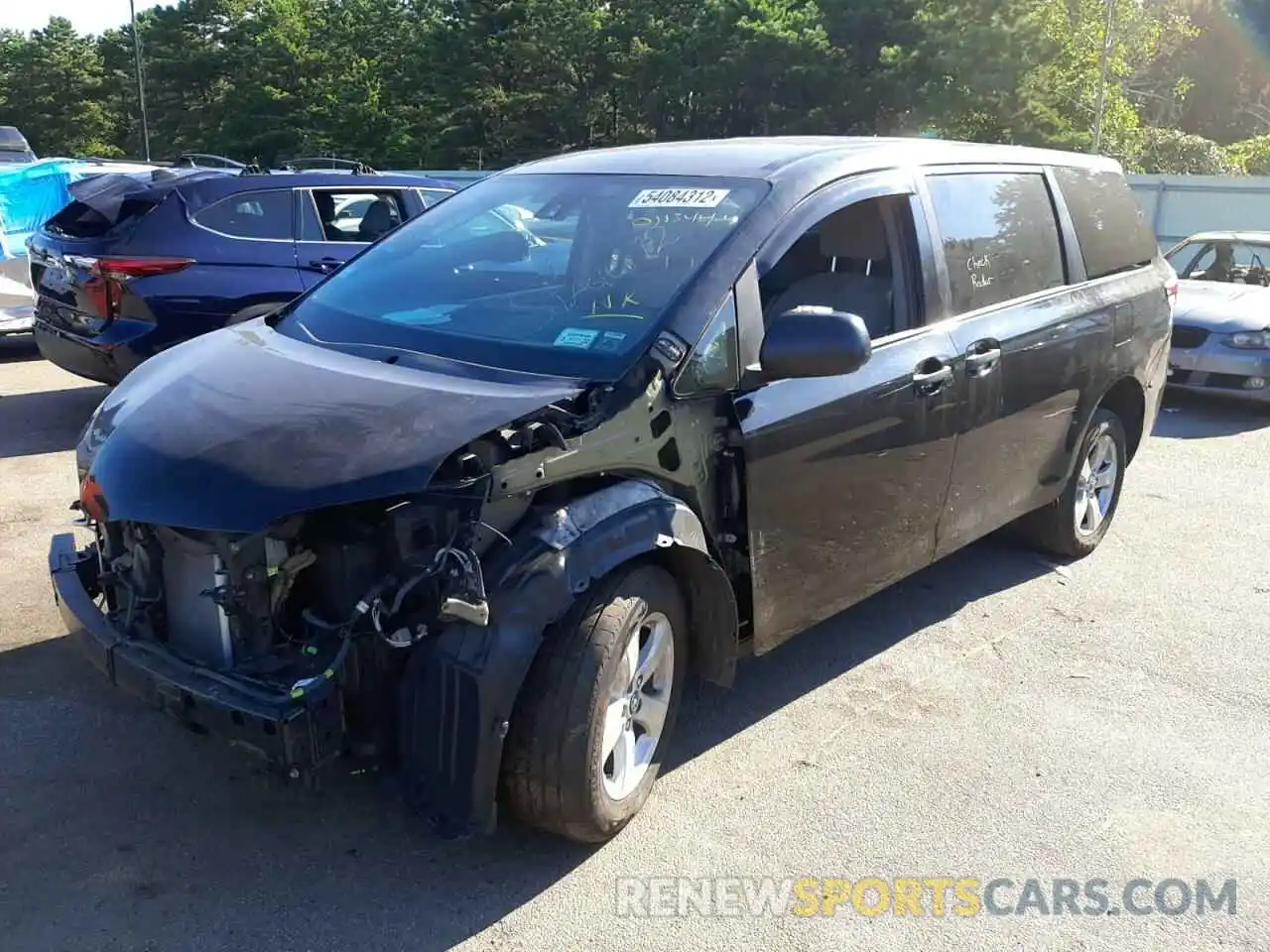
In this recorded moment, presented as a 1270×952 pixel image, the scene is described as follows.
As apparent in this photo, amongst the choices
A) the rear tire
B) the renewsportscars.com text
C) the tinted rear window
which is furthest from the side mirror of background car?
the tinted rear window

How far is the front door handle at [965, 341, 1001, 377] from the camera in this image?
174 inches

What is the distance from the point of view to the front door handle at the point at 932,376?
418cm

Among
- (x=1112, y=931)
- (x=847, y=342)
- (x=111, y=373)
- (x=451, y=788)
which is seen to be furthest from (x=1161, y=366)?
(x=111, y=373)

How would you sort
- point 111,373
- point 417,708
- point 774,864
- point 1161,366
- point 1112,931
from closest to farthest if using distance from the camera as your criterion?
point 417,708
point 1112,931
point 774,864
point 1161,366
point 111,373

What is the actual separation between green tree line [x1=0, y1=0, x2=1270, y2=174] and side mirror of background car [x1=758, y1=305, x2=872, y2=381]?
31.4 metres

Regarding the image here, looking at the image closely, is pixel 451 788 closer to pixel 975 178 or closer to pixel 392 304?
pixel 392 304

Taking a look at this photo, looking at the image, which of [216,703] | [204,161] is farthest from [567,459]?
[204,161]

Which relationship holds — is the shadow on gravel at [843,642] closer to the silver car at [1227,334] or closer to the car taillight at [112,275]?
the silver car at [1227,334]

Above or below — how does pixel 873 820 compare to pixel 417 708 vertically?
below

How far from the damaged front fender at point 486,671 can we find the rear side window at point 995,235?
7.18ft

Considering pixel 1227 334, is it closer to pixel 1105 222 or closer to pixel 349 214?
pixel 1105 222

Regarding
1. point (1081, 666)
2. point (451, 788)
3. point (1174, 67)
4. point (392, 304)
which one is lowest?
point (1081, 666)

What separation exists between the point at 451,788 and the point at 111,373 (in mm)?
5357

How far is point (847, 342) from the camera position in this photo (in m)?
3.42
